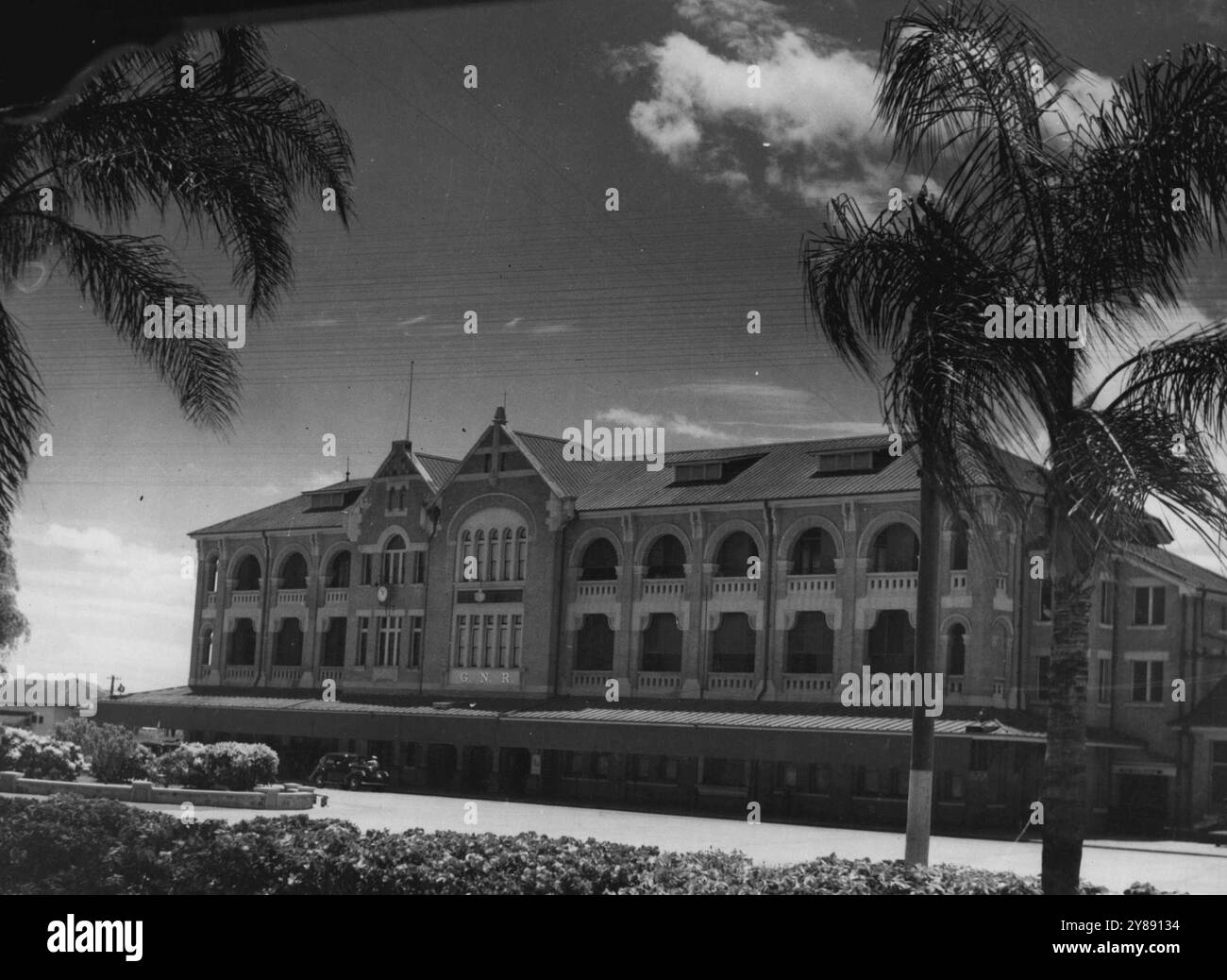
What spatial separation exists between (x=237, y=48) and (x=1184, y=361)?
1025 cm

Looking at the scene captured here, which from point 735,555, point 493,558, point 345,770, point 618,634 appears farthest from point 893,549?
point 345,770

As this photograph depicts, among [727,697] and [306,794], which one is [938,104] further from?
[306,794]

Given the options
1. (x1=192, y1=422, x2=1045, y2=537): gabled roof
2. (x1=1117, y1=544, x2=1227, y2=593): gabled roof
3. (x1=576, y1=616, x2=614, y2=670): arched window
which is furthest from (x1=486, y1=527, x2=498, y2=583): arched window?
(x1=1117, y1=544, x2=1227, y2=593): gabled roof

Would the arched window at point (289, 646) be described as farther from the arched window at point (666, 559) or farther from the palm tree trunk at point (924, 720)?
the palm tree trunk at point (924, 720)

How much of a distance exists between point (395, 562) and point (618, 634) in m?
3.35

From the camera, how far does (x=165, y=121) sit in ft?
47.5

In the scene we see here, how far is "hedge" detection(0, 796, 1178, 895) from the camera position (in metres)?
11.6

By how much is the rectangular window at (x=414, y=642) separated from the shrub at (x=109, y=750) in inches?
172

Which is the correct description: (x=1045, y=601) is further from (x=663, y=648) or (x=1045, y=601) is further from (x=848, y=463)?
(x=663, y=648)

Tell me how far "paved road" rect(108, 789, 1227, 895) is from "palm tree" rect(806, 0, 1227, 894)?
2309 millimetres

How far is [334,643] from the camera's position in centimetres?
1920

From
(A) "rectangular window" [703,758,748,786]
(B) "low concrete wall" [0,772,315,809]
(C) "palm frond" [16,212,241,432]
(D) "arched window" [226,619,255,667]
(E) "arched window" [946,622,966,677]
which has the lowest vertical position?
(B) "low concrete wall" [0,772,315,809]

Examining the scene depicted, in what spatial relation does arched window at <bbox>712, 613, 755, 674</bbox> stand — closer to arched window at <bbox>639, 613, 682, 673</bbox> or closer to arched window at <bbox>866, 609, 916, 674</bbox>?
arched window at <bbox>639, 613, 682, 673</bbox>
